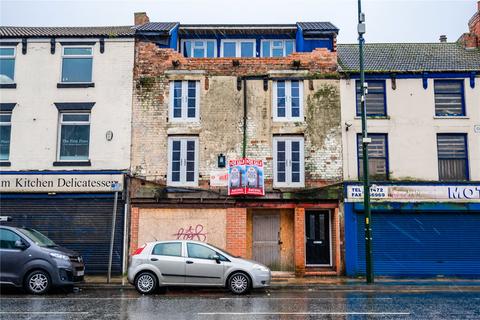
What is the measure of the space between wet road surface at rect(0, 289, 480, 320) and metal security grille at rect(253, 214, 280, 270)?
4291 mm

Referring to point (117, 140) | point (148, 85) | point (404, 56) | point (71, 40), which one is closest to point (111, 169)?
point (117, 140)

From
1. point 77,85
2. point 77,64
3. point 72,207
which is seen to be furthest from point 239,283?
point 77,64

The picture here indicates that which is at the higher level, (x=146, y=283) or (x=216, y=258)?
(x=216, y=258)

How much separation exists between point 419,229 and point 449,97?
5415 mm

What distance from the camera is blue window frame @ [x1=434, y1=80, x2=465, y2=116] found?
1839cm

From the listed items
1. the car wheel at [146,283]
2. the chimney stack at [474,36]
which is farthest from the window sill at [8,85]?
the chimney stack at [474,36]

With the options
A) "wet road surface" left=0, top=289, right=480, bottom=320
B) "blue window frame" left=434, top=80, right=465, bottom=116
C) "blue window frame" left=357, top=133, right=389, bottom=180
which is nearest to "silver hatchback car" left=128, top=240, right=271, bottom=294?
"wet road surface" left=0, top=289, right=480, bottom=320

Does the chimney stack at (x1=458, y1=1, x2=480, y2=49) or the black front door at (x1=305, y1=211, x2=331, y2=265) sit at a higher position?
the chimney stack at (x1=458, y1=1, x2=480, y2=49)

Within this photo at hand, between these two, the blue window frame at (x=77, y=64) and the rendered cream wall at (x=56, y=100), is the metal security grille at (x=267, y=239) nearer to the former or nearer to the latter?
the rendered cream wall at (x=56, y=100)

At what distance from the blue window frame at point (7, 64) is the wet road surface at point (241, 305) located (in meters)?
9.59

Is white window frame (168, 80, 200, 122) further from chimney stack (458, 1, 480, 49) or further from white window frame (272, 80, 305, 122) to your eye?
chimney stack (458, 1, 480, 49)

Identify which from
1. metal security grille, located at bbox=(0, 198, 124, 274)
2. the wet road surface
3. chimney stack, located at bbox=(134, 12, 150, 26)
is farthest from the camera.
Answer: chimney stack, located at bbox=(134, 12, 150, 26)

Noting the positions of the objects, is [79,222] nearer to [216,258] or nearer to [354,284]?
[216,258]

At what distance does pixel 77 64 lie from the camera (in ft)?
61.9
